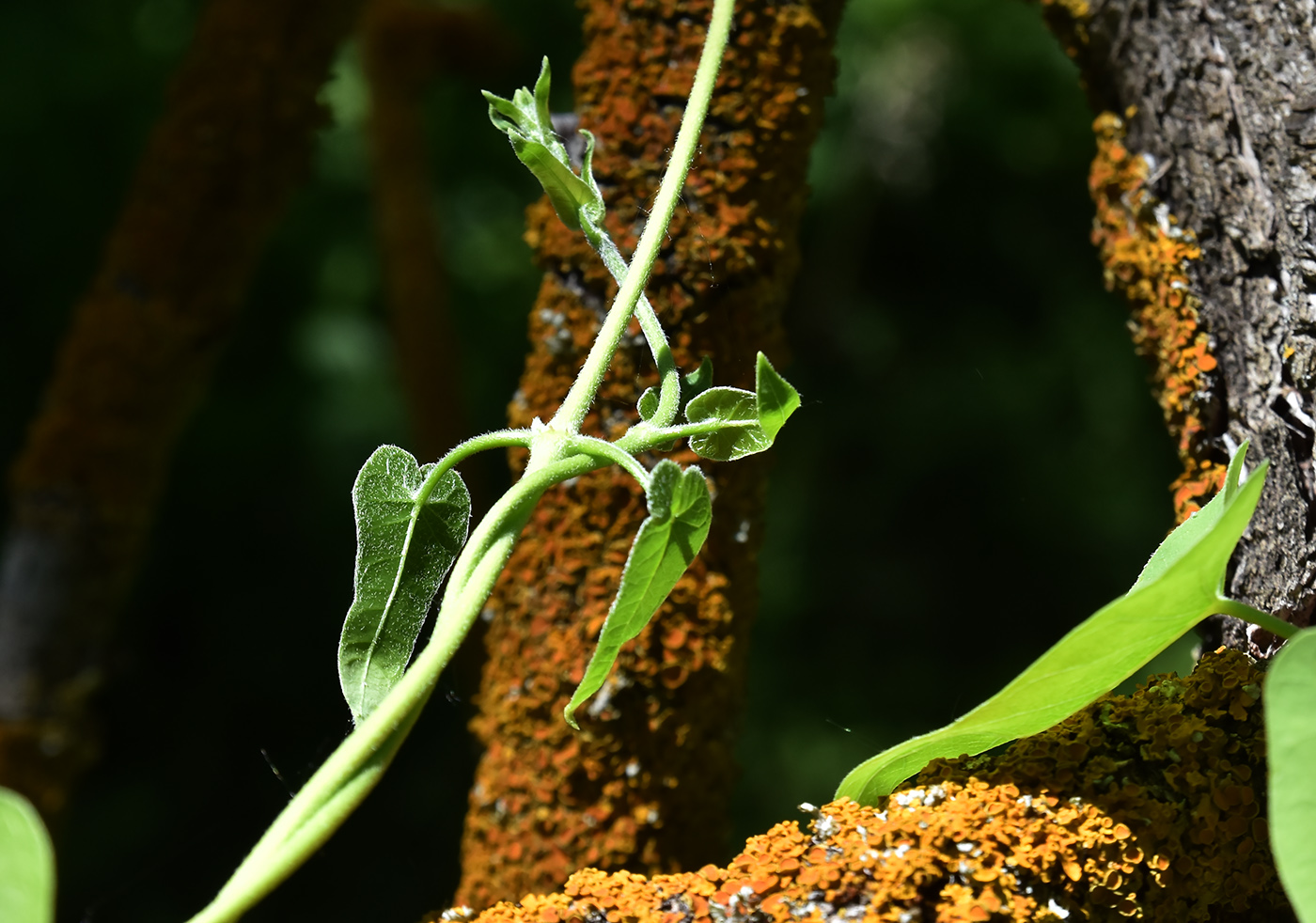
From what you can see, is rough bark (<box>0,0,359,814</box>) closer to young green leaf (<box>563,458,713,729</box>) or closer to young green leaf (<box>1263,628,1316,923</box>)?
young green leaf (<box>563,458,713,729</box>)

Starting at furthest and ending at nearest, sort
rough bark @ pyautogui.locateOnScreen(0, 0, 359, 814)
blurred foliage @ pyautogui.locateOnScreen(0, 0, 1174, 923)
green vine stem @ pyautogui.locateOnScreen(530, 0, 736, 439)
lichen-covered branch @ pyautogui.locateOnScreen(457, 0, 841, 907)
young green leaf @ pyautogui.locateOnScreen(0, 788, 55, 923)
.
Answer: blurred foliage @ pyautogui.locateOnScreen(0, 0, 1174, 923)
rough bark @ pyautogui.locateOnScreen(0, 0, 359, 814)
lichen-covered branch @ pyautogui.locateOnScreen(457, 0, 841, 907)
green vine stem @ pyautogui.locateOnScreen(530, 0, 736, 439)
young green leaf @ pyautogui.locateOnScreen(0, 788, 55, 923)

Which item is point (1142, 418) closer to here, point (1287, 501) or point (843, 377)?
point (843, 377)

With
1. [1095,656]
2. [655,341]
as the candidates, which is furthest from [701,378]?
[1095,656]

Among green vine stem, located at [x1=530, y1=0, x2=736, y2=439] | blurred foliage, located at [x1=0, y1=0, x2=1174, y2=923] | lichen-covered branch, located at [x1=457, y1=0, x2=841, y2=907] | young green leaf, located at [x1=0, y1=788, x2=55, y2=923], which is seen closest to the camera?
young green leaf, located at [x1=0, y1=788, x2=55, y2=923]

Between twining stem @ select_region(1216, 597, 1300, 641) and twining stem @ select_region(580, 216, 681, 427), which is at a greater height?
twining stem @ select_region(580, 216, 681, 427)

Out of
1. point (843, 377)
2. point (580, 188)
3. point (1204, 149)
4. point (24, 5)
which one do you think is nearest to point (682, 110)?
point (580, 188)

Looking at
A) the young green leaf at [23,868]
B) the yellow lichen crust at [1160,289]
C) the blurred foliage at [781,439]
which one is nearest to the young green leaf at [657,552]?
the young green leaf at [23,868]

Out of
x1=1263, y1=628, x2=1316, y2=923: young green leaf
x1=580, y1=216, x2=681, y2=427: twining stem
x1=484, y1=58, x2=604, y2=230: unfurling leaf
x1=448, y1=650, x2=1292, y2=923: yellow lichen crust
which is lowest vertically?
x1=448, y1=650, x2=1292, y2=923: yellow lichen crust

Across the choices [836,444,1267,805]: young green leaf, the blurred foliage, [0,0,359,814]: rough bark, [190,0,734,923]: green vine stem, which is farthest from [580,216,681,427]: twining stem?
the blurred foliage

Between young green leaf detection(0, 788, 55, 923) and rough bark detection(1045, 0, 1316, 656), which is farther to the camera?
rough bark detection(1045, 0, 1316, 656)
